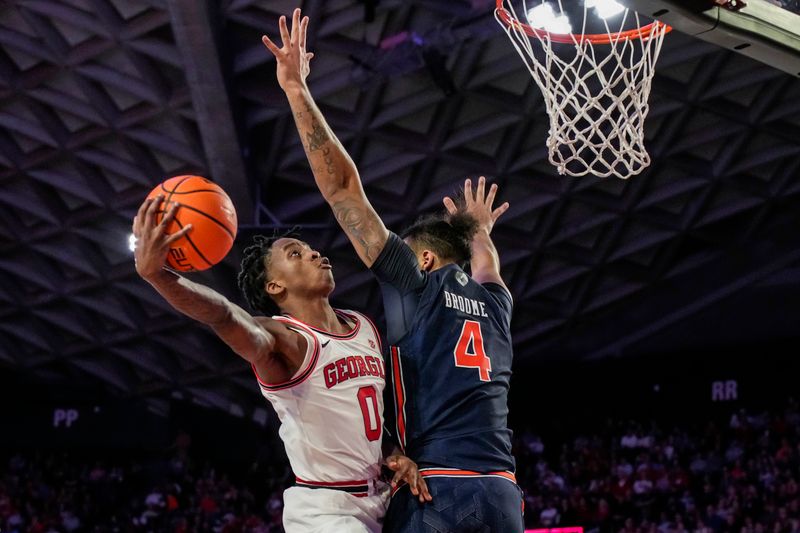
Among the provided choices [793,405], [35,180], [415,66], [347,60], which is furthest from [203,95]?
[793,405]

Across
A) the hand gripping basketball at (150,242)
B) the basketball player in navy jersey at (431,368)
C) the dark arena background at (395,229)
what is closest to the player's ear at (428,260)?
the basketball player in navy jersey at (431,368)

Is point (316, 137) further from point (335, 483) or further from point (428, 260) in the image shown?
point (335, 483)

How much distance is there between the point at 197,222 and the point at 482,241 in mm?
1816

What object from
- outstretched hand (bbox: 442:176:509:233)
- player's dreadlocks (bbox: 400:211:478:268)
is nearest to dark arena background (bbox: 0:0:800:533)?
outstretched hand (bbox: 442:176:509:233)

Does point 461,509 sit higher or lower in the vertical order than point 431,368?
lower

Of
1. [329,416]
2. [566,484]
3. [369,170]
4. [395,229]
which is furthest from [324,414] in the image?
[395,229]

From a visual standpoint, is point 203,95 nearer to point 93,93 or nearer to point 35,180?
point 93,93

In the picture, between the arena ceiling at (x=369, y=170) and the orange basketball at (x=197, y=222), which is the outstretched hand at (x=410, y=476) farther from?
the arena ceiling at (x=369, y=170)

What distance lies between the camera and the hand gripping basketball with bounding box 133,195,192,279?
3607 mm

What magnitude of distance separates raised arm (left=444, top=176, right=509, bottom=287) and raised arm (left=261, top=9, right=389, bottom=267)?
980 millimetres

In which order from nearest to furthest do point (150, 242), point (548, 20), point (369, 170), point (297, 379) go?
1. point (150, 242)
2. point (297, 379)
3. point (548, 20)
4. point (369, 170)

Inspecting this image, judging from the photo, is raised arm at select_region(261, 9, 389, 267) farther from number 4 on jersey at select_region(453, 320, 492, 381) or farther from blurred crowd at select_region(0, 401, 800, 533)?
blurred crowd at select_region(0, 401, 800, 533)

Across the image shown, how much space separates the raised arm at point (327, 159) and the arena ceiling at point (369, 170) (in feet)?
31.7

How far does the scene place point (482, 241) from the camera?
5.24 meters
